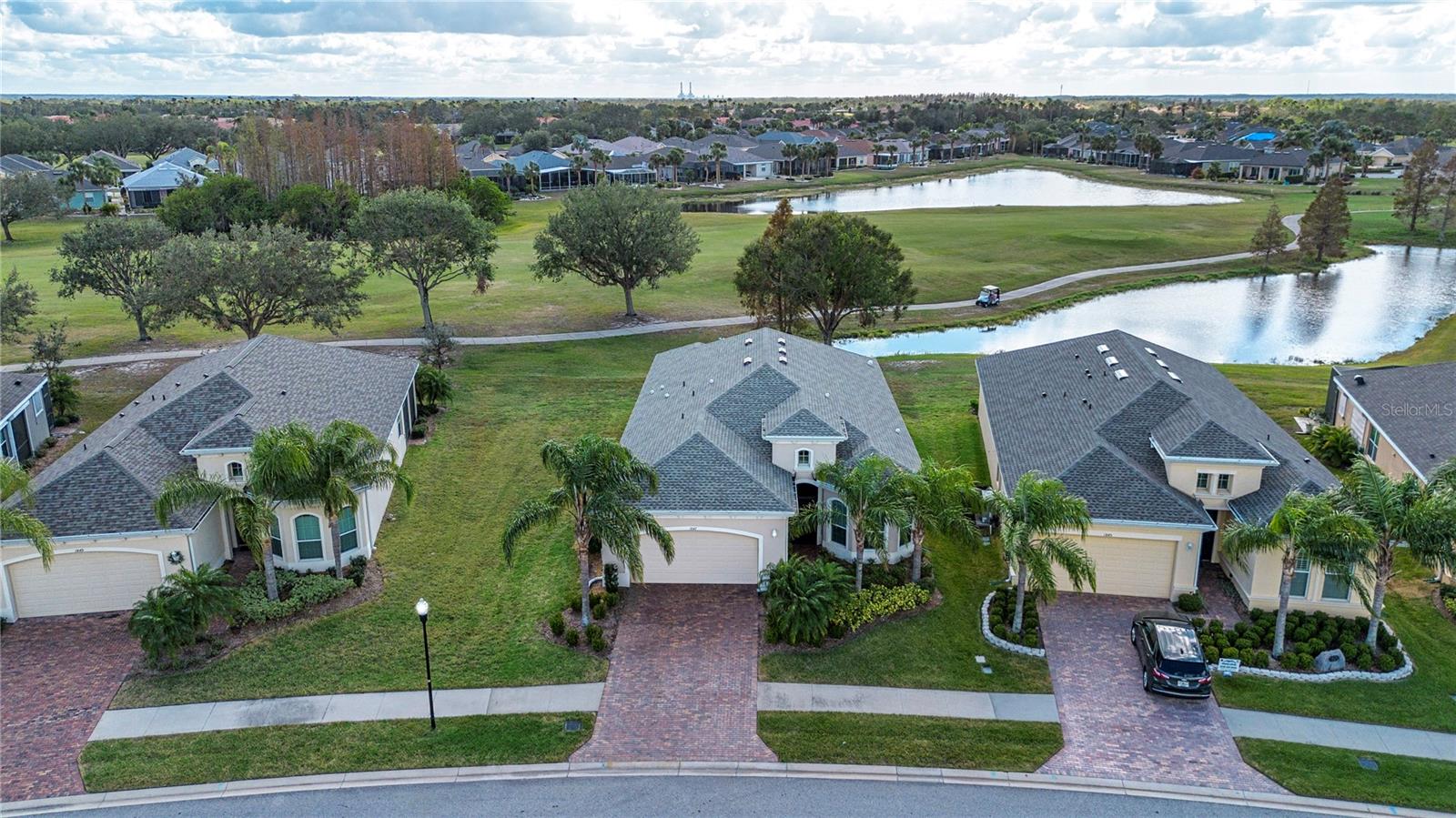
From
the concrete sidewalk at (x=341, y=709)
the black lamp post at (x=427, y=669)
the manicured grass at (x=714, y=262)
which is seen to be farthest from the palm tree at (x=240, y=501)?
the manicured grass at (x=714, y=262)

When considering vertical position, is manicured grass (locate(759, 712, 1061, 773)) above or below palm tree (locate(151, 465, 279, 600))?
below

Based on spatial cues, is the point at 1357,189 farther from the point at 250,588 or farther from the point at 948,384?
the point at 250,588

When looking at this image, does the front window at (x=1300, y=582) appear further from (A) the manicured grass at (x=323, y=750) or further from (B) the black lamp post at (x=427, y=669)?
(B) the black lamp post at (x=427, y=669)

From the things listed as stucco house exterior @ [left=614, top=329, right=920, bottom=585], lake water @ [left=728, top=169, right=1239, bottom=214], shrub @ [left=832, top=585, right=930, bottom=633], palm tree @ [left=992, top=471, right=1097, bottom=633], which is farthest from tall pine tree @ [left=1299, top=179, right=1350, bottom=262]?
shrub @ [left=832, top=585, right=930, bottom=633]

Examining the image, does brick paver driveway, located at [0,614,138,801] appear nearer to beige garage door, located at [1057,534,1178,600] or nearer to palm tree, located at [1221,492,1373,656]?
beige garage door, located at [1057,534,1178,600]

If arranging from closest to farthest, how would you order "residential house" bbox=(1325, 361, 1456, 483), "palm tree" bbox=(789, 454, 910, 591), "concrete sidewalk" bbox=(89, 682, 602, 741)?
"concrete sidewalk" bbox=(89, 682, 602, 741) < "palm tree" bbox=(789, 454, 910, 591) < "residential house" bbox=(1325, 361, 1456, 483)

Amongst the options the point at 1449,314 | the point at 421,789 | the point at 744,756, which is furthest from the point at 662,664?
the point at 1449,314
